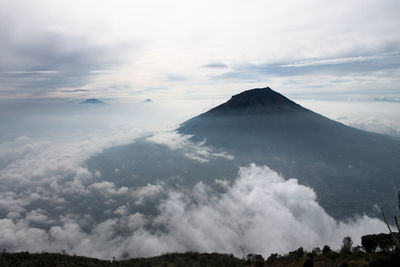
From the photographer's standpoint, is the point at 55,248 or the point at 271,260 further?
the point at 55,248

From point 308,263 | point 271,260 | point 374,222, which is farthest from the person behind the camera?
point 374,222

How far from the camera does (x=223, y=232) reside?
195m

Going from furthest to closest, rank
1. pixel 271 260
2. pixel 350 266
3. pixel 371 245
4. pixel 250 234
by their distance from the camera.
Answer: pixel 250 234 → pixel 371 245 → pixel 271 260 → pixel 350 266

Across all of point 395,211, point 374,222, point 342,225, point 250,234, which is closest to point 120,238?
point 250,234

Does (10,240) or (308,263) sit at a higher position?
(308,263)

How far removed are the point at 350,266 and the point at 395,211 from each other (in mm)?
235082

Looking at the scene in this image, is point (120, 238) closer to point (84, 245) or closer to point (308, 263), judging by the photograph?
point (84, 245)

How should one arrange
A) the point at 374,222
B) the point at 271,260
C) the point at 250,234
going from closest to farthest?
the point at 271,260, the point at 374,222, the point at 250,234

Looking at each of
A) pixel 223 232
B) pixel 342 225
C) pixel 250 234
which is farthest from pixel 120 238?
pixel 342 225

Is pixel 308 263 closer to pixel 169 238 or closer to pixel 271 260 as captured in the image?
pixel 271 260

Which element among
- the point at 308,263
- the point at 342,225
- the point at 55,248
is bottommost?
the point at 55,248

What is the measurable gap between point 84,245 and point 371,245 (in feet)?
685

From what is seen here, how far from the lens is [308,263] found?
77.0 ft

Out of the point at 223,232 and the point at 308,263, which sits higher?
the point at 308,263
